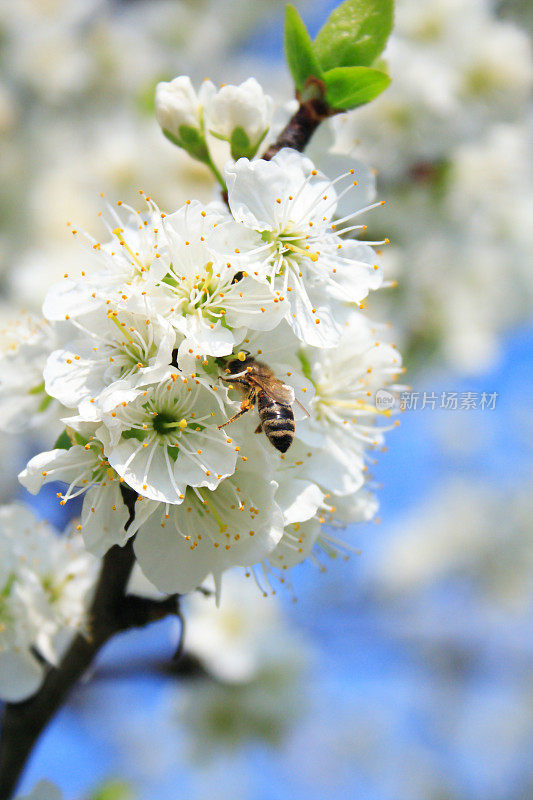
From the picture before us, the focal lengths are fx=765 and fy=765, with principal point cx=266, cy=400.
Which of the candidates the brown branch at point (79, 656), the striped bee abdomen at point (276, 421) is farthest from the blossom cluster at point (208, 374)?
the brown branch at point (79, 656)

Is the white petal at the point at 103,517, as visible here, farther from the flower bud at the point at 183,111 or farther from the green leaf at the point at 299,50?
the green leaf at the point at 299,50

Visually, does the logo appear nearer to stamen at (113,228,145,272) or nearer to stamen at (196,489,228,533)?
stamen at (196,489,228,533)

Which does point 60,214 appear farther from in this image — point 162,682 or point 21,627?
point 21,627

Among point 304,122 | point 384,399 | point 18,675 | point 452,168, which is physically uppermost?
point 304,122

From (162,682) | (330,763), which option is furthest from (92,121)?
(330,763)

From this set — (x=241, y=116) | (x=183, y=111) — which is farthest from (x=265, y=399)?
(x=183, y=111)

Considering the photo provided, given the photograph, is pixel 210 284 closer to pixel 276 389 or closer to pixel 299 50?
pixel 276 389
